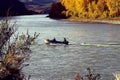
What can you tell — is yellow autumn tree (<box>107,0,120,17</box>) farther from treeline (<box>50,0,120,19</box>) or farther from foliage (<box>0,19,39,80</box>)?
foliage (<box>0,19,39,80</box>)

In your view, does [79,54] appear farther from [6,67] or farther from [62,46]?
[6,67]

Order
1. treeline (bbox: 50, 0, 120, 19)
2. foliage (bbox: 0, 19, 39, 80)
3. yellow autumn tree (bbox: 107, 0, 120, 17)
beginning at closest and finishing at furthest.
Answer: foliage (bbox: 0, 19, 39, 80) → yellow autumn tree (bbox: 107, 0, 120, 17) → treeline (bbox: 50, 0, 120, 19)

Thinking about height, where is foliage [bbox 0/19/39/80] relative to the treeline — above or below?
above

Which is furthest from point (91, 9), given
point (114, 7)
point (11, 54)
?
point (11, 54)

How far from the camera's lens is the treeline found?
11719 cm

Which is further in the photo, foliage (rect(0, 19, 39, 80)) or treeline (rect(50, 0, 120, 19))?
treeline (rect(50, 0, 120, 19))

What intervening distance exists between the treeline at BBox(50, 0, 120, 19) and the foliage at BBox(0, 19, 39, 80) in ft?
334

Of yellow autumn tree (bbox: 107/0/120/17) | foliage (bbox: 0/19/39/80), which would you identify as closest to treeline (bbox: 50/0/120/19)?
yellow autumn tree (bbox: 107/0/120/17)

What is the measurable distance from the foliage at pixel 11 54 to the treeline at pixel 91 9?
102 m

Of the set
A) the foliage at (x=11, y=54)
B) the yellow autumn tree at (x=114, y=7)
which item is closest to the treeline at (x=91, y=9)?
the yellow autumn tree at (x=114, y=7)

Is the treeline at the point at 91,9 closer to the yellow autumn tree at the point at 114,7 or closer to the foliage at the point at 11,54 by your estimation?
the yellow autumn tree at the point at 114,7

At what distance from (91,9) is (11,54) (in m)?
114

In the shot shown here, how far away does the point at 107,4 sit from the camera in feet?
394

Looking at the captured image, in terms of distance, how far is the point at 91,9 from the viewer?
127 m
